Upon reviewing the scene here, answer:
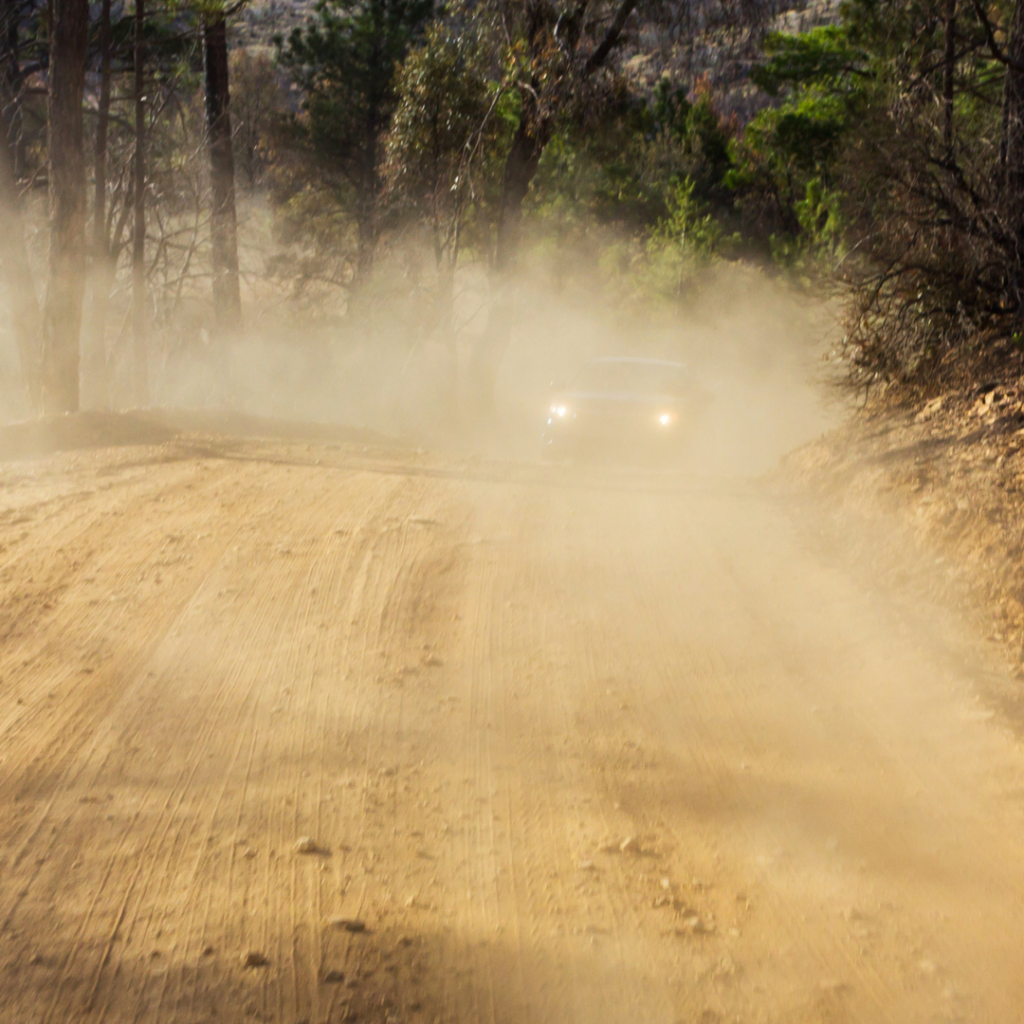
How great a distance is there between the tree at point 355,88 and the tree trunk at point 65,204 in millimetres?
17169

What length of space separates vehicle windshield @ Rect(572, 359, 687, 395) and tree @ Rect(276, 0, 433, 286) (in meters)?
18.9

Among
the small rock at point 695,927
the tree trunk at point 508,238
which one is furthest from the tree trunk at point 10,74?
the small rock at point 695,927

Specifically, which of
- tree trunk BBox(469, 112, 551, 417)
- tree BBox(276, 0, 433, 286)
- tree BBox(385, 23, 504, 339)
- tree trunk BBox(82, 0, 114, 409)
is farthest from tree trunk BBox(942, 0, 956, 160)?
tree BBox(276, 0, 433, 286)

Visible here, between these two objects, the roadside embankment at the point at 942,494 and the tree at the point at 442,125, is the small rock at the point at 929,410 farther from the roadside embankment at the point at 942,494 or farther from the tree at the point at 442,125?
the tree at the point at 442,125

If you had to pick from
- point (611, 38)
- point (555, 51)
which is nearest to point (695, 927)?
point (555, 51)

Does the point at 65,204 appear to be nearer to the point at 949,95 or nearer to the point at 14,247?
the point at 14,247

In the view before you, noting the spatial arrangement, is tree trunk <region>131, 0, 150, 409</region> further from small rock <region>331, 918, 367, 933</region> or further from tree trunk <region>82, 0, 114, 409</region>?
small rock <region>331, 918, 367, 933</region>

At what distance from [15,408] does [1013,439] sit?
22.8 meters

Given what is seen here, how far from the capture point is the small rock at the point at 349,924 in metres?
3.23

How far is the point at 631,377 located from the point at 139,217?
37.5 feet

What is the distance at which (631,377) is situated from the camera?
A: 14.3 meters

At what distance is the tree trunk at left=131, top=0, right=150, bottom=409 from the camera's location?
19406mm

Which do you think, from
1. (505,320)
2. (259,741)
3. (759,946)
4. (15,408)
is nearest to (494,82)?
(505,320)

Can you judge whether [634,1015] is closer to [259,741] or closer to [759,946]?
[759,946]
